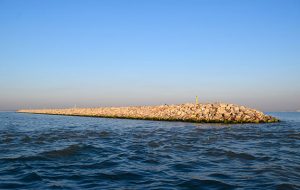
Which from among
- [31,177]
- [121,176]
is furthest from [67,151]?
[121,176]

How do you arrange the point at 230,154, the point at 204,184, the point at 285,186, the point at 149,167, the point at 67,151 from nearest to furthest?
1. the point at 285,186
2. the point at 204,184
3. the point at 149,167
4. the point at 230,154
5. the point at 67,151

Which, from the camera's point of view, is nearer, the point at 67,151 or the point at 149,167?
the point at 149,167

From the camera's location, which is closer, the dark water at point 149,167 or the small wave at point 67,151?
the dark water at point 149,167

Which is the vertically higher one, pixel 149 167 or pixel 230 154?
pixel 230 154

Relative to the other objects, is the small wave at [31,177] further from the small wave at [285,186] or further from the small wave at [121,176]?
the small wave at [285,186]

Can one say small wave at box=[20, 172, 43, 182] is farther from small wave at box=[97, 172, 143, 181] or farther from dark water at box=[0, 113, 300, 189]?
small wave at box=[97, 172, 143, 181]

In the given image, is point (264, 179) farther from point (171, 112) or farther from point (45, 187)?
point (171, 112)

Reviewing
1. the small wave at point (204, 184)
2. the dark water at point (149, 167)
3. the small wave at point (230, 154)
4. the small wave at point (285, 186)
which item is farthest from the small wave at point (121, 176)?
the small wave at point (230, 154)

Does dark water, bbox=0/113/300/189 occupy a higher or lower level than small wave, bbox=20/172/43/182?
higher

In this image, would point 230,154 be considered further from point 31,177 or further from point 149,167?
point 31,177

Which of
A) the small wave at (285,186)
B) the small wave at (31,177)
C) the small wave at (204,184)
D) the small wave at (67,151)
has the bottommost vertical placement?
the small wave at (31,177)

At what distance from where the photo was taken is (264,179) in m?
7.10

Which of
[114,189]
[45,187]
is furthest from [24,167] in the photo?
[114,189]

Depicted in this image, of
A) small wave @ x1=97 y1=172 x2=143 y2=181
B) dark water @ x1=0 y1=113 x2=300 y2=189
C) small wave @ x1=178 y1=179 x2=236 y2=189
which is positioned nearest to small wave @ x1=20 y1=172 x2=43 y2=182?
dark water @ x1=0 y1=113 x2=300 y2=189
